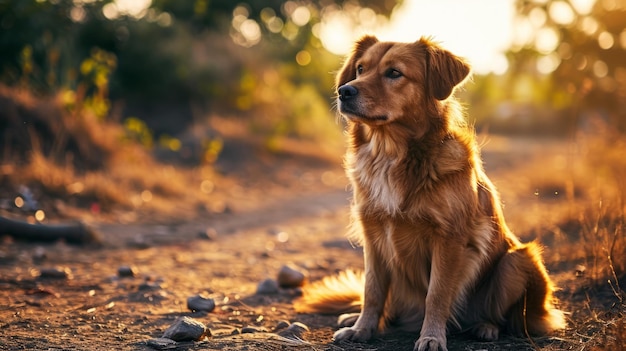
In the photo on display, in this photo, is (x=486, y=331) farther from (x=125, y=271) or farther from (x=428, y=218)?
(x=125, y=271)

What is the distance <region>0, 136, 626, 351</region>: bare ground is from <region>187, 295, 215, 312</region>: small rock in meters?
0.06

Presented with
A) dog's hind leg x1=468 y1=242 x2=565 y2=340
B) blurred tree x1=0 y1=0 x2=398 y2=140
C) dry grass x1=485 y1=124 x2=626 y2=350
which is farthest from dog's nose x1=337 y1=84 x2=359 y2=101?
blurred tree x1=0 y1=0 x2=398 y2=140

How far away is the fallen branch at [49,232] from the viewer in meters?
5.93

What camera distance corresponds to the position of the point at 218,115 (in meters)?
14.8

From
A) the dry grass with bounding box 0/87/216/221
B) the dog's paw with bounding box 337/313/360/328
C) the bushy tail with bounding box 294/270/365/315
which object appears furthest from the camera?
the dry grass with bounding box 0/87/216/221

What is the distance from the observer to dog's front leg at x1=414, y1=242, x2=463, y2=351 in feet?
11.9

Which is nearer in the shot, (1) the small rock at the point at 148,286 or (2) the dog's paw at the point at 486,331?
(2) the dog's paw at the point at 486,331

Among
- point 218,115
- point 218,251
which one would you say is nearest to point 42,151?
point 218,251

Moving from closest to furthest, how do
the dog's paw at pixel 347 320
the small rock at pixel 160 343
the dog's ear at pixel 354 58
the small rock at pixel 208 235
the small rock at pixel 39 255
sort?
the small rock at pixel 160 343, the dog's paw at pixel 347 320, the dog's ear at pixel 354 58, the small rock at pixel 39 255, the small rock at pixel 208 235

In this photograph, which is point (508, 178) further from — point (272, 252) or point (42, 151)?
point (42, 151)

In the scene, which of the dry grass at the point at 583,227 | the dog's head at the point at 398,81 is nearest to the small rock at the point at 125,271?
the dog's head at the point at 398,81

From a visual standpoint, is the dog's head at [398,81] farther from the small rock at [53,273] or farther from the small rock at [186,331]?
the small rock at [53,273]

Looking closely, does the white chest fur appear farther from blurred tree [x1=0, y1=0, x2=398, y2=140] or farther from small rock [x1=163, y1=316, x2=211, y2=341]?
blurred tree [x1=0, y1=0, x2=398, y2=140]

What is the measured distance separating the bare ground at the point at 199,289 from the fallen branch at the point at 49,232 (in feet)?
0.35
